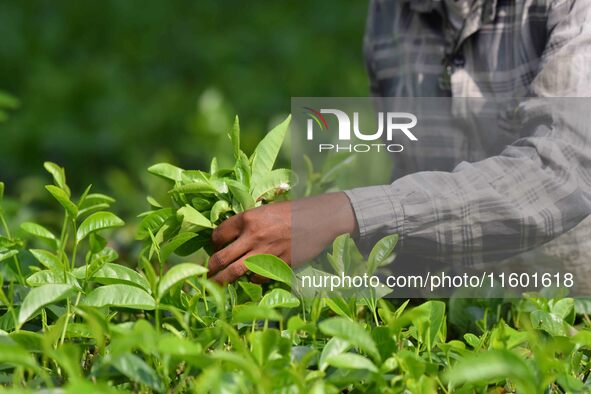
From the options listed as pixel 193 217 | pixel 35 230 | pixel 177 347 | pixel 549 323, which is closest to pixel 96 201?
pixel 35 230

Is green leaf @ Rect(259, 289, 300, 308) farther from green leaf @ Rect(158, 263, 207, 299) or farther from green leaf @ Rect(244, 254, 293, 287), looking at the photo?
green leaf @ Rect(158, 263, 207, 299)

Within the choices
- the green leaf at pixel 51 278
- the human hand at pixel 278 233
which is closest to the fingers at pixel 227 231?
the human hand at pixel 278 233

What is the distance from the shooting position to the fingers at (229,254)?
50.8 inches

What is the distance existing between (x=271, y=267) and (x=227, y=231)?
118mm

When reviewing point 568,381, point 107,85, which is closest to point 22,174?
point 107,85

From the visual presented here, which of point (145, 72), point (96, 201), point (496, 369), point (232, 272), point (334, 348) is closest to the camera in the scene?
point (496, 369)

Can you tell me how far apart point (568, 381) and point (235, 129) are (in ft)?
1.89

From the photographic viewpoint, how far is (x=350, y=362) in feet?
3.26

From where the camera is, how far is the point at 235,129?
1.34m

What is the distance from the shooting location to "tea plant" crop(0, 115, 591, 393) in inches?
38.4

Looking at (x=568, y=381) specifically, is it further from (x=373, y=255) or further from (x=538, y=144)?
(x=538, y=144)
